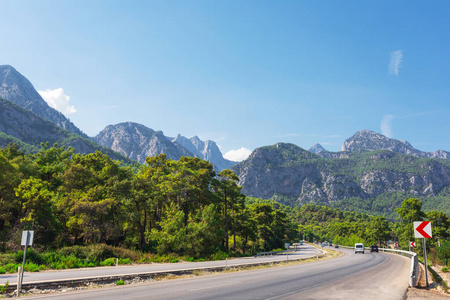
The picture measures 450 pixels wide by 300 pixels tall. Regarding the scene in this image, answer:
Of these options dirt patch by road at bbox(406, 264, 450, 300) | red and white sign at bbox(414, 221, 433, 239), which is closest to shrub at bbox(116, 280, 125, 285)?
dirt patch by road at bbox(406, 264, 450, 300)

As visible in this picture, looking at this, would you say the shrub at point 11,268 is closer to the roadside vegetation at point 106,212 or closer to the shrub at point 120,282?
the roadside vegetation at point 106,212

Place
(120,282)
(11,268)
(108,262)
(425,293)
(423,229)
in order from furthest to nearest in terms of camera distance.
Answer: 1. (108,262)
2. (11,268)
3. (120,282)
4. (423,229)
5. (425,293)

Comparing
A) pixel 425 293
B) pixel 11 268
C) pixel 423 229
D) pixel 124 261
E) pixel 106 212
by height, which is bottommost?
pixel 124 261

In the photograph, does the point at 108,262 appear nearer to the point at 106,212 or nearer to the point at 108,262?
the point at 108,262

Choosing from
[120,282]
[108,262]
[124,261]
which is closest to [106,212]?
[124,261]

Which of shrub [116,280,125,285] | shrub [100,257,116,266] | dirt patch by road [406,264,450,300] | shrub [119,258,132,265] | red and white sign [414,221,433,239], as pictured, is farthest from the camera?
shrub [119,258,132,265]

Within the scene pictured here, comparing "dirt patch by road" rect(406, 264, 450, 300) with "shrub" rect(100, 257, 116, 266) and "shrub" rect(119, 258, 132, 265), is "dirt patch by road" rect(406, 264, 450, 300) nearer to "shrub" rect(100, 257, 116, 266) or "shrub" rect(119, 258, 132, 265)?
"shrub" rect(100, 257, 116, 266)

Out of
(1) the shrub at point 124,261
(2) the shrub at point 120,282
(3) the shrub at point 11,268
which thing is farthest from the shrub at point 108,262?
(2) the shrub at point 120,282

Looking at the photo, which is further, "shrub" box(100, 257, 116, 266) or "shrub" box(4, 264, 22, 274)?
"shrub" box(100, 257, 116, 266)

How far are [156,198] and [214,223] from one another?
916cm

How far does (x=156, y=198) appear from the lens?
4006cm

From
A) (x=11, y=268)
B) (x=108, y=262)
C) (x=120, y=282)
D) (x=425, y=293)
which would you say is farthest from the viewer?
(x=108, y=262)

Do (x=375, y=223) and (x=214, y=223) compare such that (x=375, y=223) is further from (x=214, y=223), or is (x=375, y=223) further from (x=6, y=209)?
(x=6, y=209)

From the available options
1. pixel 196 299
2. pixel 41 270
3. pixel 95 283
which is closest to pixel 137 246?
pixel 41 270
